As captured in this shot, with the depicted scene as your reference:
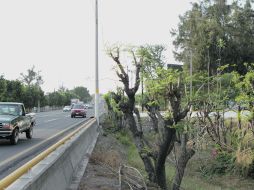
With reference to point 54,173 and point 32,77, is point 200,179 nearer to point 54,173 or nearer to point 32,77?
point 54,173

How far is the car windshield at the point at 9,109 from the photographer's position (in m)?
18.2

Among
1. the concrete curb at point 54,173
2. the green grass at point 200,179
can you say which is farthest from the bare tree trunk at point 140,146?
the green grass at point 200,179

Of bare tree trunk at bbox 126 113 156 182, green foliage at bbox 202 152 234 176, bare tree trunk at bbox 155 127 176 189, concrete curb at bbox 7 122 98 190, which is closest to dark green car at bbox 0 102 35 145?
concrete curb at bbox 7 122 98 190

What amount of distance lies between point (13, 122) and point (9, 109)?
4.69 ft

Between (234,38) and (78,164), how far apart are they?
50106 mm

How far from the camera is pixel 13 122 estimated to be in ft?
56.0

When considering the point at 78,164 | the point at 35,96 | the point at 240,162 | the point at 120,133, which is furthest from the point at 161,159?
the point at 35,96

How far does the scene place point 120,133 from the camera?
100 feet

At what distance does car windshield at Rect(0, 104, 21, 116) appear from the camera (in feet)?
59.7

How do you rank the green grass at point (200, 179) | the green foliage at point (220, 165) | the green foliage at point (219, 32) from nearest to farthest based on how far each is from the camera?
1. the green grass at point (200, 179)
2. the green foliage at point (220, 165)
3. the green foliage at point (219, 32)

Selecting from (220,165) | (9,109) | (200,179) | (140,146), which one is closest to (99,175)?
(140,146)

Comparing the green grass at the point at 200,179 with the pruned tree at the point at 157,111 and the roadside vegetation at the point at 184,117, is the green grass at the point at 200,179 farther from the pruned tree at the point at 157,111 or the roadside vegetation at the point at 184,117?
the pruned tree at the point at 157,111

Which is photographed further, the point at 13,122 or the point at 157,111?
the point at 13,122

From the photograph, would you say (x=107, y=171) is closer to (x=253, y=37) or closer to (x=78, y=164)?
(x=78, y=164)
